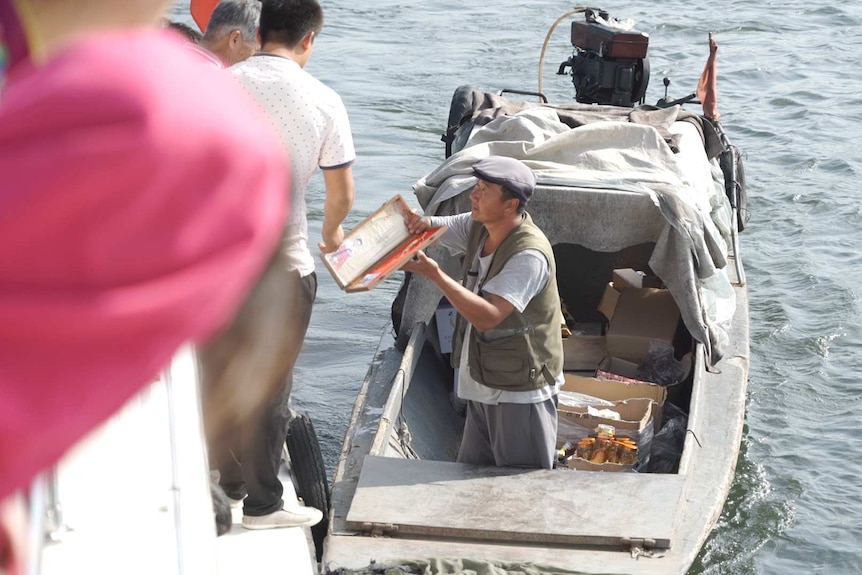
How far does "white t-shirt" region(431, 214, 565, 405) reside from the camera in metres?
4.92

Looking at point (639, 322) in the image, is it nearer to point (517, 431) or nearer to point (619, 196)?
point (619, 196)

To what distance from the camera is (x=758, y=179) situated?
15594 mm

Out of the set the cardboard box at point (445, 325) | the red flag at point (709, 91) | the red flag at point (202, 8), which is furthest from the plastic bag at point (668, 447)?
the red flag at point (709, 91)

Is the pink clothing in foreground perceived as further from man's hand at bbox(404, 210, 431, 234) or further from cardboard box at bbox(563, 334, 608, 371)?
cardboard box at bbox(563, 334, 608, 371)

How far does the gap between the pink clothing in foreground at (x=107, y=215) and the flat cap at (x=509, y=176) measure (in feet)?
14.3

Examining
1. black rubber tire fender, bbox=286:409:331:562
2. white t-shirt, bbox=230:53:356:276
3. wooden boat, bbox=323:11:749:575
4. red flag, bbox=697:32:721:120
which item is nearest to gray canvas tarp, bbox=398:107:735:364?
wooden boat, bbox=323:11:749:575

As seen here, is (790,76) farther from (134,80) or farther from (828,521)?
(134,80)

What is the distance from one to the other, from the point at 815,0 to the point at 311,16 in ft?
73.4

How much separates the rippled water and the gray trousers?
2.27 meters

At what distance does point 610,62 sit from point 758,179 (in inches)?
256

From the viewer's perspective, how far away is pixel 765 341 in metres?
11.1

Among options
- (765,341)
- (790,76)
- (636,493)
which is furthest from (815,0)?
(636,493)

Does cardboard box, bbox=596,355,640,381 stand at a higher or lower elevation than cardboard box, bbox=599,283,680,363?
lower

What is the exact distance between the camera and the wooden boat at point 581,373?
16.7 feet
